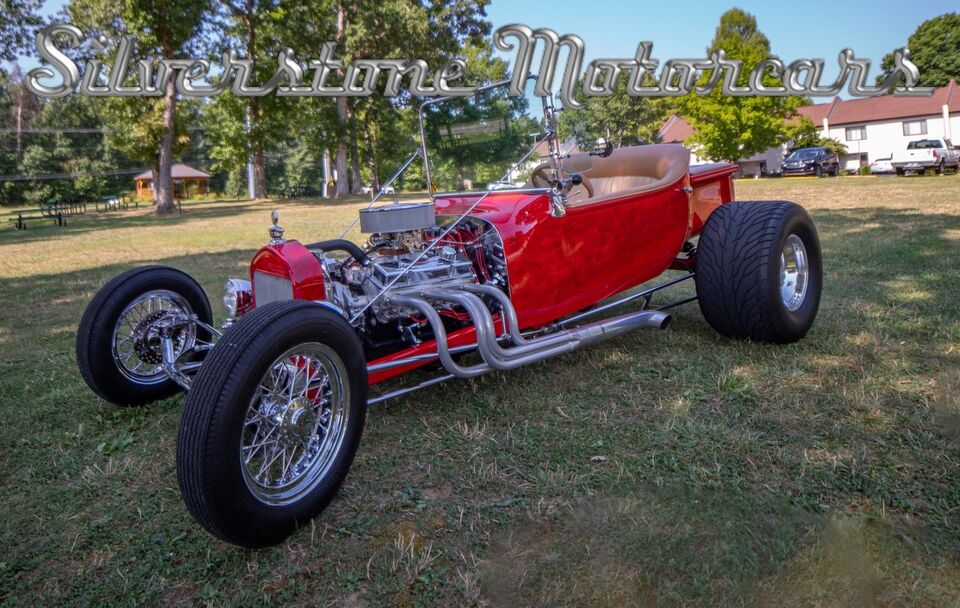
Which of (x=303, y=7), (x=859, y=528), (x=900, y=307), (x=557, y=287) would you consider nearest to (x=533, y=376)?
(x=557, y=287)

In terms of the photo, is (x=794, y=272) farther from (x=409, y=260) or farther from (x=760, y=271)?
(x=409, y=260)

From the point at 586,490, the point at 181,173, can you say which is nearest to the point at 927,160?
the point at 586,490

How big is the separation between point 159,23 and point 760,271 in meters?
27.8

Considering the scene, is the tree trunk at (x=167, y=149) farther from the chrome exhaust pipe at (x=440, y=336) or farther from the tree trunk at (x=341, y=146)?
the chrome exhaust pipe at (x=440, y=336)

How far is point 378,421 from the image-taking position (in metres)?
3.37

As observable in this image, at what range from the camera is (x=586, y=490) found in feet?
8.45

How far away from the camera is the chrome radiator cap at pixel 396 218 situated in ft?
10.8

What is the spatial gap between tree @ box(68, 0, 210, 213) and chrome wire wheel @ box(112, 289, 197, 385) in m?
25.4

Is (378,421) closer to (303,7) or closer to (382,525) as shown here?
(382,525)

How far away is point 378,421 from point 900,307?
3962mm

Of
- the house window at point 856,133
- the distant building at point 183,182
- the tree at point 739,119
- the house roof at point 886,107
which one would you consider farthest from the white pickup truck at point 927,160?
the distant building at point 183,182

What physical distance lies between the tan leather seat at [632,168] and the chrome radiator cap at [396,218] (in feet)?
3.76

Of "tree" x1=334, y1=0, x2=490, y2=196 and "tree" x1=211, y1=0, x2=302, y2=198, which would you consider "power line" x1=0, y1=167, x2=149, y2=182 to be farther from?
"tree" x1=334, y1=0, x2=490, y2=196

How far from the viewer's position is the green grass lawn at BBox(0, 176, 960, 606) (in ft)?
6.77
